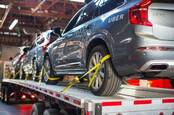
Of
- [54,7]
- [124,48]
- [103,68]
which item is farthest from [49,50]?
[54,7]

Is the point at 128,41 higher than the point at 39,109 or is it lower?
higher

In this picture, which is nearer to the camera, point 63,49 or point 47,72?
point 63,49

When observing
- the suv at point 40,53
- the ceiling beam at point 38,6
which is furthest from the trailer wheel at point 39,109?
the ceiling beam at point 38,6

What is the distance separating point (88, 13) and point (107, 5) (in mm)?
720

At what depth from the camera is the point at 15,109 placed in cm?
1104

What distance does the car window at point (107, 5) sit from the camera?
420cm

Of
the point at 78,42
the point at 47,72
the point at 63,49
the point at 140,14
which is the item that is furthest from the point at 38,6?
the point at 140,14

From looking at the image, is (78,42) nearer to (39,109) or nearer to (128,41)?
(39,109)

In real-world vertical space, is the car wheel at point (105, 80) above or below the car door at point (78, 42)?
below

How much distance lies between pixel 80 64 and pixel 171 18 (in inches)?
79.1

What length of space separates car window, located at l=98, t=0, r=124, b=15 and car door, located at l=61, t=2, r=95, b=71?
0.89 feet

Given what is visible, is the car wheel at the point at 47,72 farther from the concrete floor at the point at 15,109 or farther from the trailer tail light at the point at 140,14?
the trailer tail light at the point at 140,14

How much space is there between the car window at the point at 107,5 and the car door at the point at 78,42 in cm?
27

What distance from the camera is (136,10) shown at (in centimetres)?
354
